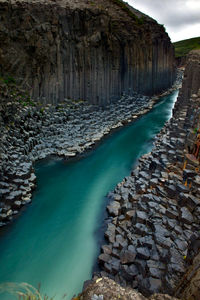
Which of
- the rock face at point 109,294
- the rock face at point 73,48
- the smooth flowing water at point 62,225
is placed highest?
the rock face at point 73,48

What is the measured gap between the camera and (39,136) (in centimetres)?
→ 1823

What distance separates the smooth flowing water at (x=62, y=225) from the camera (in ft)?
28.0

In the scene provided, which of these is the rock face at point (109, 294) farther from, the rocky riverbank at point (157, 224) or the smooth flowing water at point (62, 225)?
the smooth flowing water at point (62, 225)

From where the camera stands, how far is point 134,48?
100 ft

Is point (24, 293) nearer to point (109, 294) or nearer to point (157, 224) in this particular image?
point (109, 294)

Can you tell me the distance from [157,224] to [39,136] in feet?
41.6

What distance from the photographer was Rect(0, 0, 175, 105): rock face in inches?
704

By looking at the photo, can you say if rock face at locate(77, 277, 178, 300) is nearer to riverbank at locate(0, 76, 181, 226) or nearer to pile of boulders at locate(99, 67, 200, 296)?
pile of boulders at locate(99, 67, 200, 296)

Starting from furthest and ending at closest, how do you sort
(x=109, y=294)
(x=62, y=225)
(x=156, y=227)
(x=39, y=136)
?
(x=39, y=136)
(x=62, y=225)
(x=156, y=227)
(x=109, y=294)

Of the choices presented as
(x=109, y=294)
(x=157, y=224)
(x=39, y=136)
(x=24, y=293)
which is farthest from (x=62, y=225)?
(x=39, y=136)

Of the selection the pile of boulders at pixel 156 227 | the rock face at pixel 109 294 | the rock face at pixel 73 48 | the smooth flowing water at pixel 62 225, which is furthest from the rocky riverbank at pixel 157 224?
the rock face at pixel 73 48

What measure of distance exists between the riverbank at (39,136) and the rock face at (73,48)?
1504 millimetres

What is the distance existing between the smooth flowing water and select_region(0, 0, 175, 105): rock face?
803 centimetres

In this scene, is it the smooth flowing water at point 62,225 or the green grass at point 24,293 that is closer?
the green grass at point 24,293
